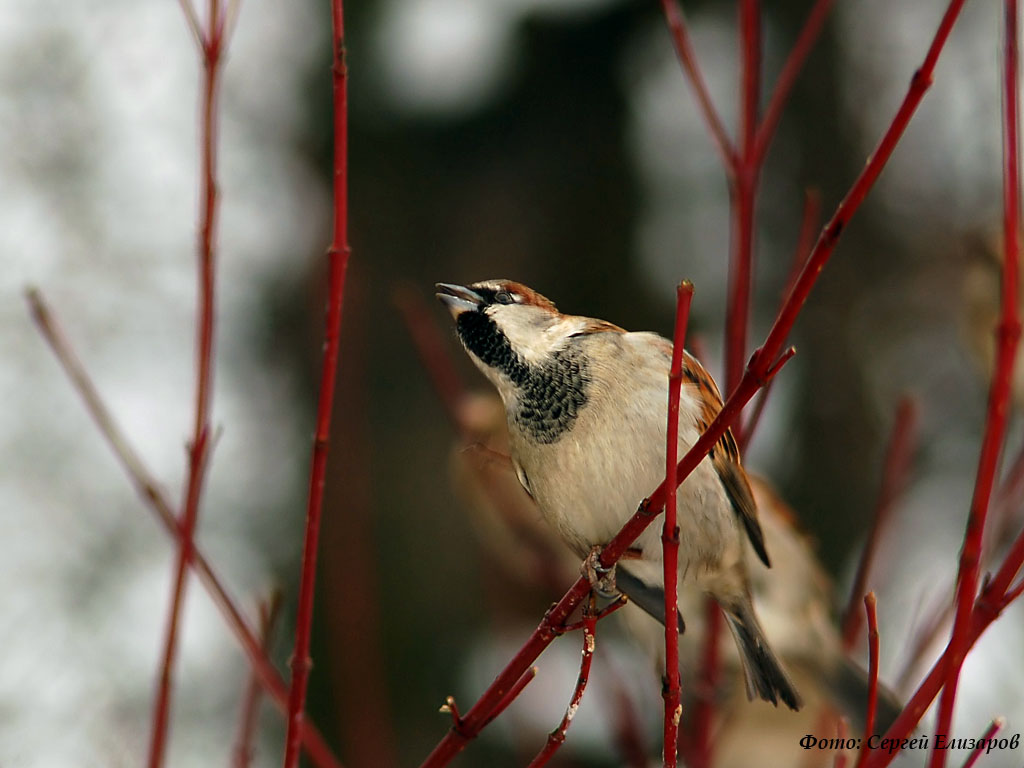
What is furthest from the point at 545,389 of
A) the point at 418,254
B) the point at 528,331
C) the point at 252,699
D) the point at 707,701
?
the point at 418,254

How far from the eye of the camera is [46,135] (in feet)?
16.7

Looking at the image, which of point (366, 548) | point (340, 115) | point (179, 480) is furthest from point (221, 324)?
point (340, 115)

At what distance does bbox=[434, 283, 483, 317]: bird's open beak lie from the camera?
150 centimetres

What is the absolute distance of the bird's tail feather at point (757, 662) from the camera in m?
1.92

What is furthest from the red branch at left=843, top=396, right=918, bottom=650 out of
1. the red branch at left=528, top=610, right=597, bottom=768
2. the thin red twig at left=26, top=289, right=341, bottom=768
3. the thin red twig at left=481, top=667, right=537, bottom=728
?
the thin red twig at left=26, top=289, right=341, bottom=768

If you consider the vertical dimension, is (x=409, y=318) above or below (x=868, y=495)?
above

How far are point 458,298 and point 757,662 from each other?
94 cm

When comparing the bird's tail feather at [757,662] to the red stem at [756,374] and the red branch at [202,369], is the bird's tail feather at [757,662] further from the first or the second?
the red branch at [202,369]

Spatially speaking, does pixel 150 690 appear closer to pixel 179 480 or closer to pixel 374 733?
pixel 179 480

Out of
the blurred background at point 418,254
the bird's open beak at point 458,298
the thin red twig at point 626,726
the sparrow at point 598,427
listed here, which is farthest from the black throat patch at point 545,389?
the blurred background at point 418,254

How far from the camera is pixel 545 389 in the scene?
1711 mm

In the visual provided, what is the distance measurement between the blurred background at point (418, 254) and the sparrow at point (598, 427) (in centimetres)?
275

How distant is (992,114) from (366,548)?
3118 mm

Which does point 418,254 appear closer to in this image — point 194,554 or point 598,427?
point 598,427
